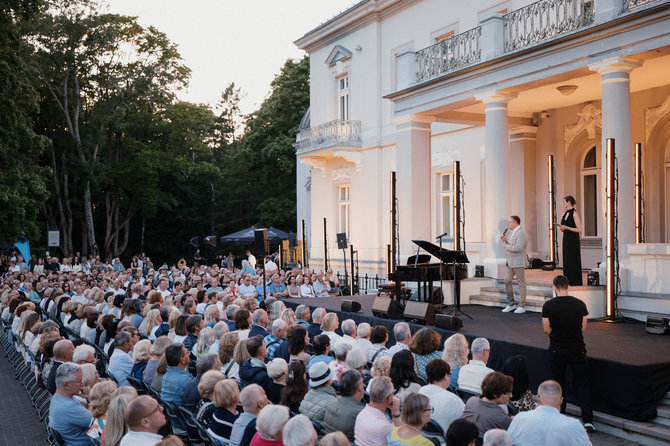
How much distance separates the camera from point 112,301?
38.1ft

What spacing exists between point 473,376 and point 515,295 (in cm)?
715

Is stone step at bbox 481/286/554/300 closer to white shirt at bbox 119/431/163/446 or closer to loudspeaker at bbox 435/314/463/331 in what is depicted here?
loudspeaker at bbox 435/314/463/331

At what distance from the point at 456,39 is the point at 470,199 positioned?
18.4 ft

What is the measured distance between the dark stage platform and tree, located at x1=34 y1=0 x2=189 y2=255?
28.7 meters

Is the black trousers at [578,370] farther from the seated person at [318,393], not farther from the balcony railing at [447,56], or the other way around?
the balcony railing at [447,56]

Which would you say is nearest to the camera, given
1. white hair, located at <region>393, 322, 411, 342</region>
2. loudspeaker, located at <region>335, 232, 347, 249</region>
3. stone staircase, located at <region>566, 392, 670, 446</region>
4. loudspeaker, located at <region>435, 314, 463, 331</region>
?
stone staircase, located at <region>566, 392, 670, 446</region>

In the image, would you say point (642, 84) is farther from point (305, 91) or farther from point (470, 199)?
point (305, 91)

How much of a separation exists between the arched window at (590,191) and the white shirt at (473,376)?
37.8ft

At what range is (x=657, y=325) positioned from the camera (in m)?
8.70

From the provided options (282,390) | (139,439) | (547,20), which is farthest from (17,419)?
(547,20)

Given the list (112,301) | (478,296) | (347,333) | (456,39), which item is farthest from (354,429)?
(456,39)

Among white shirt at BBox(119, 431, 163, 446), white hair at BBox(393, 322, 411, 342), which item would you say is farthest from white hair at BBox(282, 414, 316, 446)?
white hair at BBox(393, 322, 411, 342)

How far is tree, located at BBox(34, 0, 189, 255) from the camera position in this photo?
106ft

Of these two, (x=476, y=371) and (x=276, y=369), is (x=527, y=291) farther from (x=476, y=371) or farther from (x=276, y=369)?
(x=276, y=369)
